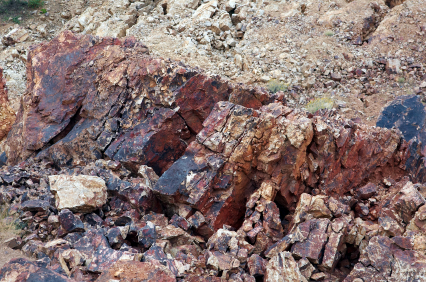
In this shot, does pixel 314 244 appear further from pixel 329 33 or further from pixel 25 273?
pixel 329 33

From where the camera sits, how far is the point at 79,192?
292 inches

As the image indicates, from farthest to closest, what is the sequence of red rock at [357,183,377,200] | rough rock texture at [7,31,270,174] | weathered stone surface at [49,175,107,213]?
rough rock texture at [7,31,270,174] < red rock at [357,183,377,200] < weathered stone surface at [49,175,107,213]

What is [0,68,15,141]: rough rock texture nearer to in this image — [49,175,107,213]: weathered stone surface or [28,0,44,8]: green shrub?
[49,175,107,213]: weathered stone surface

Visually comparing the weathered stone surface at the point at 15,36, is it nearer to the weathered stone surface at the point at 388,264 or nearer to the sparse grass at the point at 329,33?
the sparse grass at the point at 329,33

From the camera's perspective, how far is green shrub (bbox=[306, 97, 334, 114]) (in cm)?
1406

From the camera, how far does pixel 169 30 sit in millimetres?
17969

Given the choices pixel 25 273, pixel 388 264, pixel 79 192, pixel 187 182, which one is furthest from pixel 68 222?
pixel 388 264

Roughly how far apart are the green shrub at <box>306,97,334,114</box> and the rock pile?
377cm

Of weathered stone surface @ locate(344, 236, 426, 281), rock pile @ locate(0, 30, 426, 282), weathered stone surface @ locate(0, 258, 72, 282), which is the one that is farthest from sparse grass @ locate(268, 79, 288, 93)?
weathered stone surface @ locate(0, 258, 72, 282)

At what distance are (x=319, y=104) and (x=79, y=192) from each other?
1027 cm

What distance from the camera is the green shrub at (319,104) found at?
46.1 feet

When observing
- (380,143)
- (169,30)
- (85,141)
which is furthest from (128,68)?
(169,30)

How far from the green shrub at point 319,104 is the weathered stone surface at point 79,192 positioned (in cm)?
932

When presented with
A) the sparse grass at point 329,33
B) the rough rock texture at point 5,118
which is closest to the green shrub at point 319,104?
the sparse grass at point 329,33
